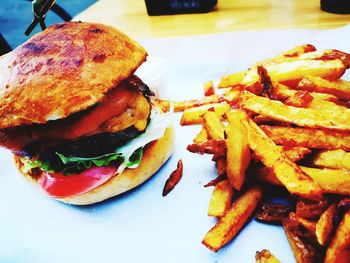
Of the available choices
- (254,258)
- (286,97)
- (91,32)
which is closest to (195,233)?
(254,258)

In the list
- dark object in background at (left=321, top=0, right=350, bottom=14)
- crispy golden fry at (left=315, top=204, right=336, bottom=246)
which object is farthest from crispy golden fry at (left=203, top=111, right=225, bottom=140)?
dark object in background at (left=321, top=0, right=350, bottom=14)

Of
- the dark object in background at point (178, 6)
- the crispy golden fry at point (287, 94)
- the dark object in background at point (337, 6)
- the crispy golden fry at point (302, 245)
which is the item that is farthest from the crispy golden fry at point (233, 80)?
the dark object in background at point (178, 6)

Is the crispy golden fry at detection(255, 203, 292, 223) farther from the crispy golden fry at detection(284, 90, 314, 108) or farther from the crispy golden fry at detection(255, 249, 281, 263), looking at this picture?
the crispy golden fry at detection(284, 90, 314, 108)

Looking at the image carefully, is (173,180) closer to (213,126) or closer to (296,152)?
(213,126)

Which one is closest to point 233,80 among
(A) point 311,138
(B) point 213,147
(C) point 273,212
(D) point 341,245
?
(B) point 213,147

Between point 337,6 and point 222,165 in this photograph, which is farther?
point 337,6
